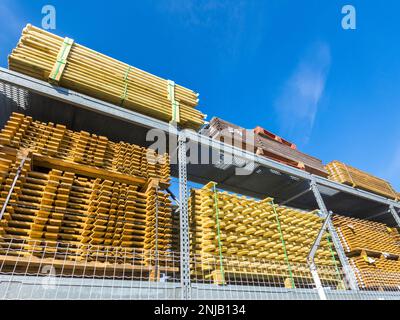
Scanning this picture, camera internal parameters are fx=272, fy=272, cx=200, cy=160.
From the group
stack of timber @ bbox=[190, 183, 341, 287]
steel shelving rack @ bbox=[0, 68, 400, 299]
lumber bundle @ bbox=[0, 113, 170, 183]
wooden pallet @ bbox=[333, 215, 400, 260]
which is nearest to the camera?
steel shelving rack @ bbox=[0, 68, 400, 299]

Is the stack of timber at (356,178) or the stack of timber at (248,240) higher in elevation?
the stack of timber at (356,178)

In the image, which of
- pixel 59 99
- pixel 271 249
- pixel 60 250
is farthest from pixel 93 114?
pixel 271 249

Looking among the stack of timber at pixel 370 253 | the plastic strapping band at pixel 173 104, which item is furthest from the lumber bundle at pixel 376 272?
the plastic strapping band at pixel 173 104

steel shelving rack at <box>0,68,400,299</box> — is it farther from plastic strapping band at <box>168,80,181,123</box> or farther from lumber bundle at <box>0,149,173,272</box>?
lumber bundle at <box>0,149,173,272</box>

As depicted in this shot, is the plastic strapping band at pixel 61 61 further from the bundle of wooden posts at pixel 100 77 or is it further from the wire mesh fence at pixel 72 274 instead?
the wire mesh fence at pixel 72 274

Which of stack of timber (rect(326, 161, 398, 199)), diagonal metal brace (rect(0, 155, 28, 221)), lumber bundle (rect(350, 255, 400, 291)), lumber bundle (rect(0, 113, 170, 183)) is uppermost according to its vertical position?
stack of timber (rect(326, 161, 398, 199))

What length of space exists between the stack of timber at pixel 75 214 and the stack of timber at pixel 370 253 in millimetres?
6326

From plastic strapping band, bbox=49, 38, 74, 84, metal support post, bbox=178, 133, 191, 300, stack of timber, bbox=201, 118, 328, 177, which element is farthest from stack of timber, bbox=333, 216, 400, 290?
plastic strapping band, bbox=49, 38, 74, 84

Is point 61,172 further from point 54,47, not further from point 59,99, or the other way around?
point 54,47

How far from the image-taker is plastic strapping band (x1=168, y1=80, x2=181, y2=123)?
6.61m

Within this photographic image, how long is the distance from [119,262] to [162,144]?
10.9 feet

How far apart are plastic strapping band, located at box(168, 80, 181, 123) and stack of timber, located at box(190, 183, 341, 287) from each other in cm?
179

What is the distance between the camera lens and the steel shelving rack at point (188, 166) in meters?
4.77
